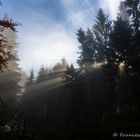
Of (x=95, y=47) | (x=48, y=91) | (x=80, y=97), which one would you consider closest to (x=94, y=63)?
(x=95, y=47)

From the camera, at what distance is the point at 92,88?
60656mm

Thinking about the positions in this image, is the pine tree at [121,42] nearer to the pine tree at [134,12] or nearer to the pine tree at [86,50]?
the pine tree at [134,12]

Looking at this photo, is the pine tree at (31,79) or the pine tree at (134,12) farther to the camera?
the pine tree at (31,79)

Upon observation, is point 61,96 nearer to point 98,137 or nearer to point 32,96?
point 32,96

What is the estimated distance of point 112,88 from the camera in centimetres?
4678

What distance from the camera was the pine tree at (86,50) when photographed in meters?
71.0

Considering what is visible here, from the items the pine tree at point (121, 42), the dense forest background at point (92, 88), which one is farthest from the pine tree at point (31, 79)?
the pine tree at point (121, 42)

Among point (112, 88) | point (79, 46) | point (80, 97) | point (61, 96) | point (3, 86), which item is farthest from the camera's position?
point (79, 46)

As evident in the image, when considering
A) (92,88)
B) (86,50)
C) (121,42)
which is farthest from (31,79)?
(121,42)

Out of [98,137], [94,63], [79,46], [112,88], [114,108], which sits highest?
[79,46]

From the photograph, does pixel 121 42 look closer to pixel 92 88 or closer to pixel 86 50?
pixel 92 88

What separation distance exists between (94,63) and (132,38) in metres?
25.4

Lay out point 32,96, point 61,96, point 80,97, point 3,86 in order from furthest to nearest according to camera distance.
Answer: point 32,96, point 61,96, point 3,86, point 80,97

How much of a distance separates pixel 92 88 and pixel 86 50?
14.3 m
